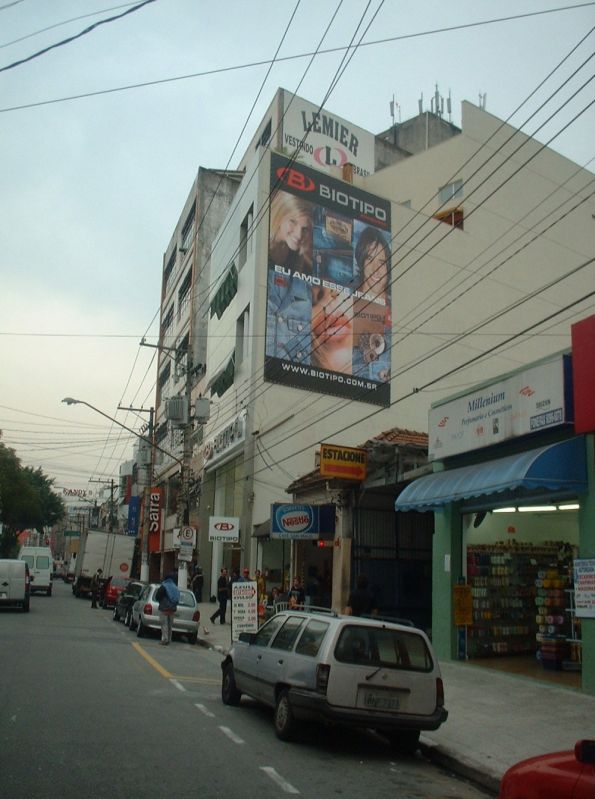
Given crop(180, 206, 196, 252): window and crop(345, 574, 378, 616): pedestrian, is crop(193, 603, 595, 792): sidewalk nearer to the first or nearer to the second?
crop(345, 574, 378, 616): pedestrian

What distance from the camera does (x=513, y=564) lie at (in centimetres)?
1669

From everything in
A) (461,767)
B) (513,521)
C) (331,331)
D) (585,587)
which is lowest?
(461,767)

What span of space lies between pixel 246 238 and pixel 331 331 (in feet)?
20.6

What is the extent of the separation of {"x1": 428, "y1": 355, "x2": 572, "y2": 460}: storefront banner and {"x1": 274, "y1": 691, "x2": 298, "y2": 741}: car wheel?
22.4 feet

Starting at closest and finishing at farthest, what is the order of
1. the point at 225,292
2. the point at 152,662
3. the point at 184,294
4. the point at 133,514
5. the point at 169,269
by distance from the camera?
1. the point at 152,662
2. the point at 225,292
3. the point at 184,294
4. the point at 169,269
5. the point at 133,514

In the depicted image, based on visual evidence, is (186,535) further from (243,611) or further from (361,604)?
(361,604)

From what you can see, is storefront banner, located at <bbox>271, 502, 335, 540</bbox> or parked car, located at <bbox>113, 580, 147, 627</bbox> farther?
parked car, located at <bbox>113, 580, 147, 627</bbox>

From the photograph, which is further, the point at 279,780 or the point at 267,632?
the point at 267,632

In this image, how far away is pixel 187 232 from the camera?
56.2 m

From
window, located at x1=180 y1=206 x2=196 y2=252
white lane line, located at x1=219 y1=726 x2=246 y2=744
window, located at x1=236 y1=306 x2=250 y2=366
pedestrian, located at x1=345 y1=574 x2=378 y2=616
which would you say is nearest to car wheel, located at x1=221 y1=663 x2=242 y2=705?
white lane line, located at x1=219 y1=726 x2=246 y2=744

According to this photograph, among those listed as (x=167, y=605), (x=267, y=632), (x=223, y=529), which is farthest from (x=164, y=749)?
(x=223, y=529)

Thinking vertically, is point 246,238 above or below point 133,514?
above

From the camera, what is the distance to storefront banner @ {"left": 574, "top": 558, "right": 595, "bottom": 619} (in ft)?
38.9

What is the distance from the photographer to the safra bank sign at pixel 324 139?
133 ft
